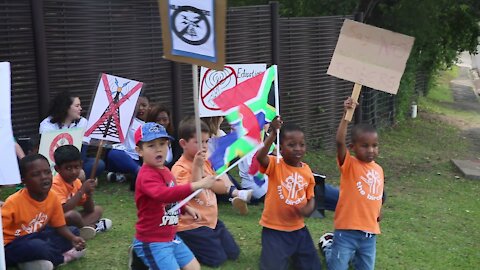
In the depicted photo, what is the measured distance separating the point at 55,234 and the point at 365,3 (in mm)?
9038

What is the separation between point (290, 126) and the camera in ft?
17.3

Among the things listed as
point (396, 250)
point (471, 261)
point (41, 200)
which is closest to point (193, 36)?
point (41, 200)

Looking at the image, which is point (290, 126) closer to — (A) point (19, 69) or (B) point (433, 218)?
(B) point (433, 218)

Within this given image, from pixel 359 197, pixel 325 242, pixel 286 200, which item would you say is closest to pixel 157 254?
pixel 286 200

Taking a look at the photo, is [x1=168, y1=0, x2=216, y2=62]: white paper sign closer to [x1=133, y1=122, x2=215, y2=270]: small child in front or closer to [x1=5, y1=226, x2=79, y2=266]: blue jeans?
[x1=133, y1=122, x2=215, y2=270]: small child in front

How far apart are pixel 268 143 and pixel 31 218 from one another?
5.86 ft

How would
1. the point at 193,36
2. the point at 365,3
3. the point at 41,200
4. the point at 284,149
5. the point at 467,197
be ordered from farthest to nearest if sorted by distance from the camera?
the point at 365,3 < the point at 467,197 < the point at 284,149 < the point at 41,200 < the point at 193,36

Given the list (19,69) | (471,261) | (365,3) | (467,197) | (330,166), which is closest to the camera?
(471,261)

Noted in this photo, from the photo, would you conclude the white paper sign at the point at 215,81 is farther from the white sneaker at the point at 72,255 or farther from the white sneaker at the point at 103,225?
the white sneaker at the point at 72,255

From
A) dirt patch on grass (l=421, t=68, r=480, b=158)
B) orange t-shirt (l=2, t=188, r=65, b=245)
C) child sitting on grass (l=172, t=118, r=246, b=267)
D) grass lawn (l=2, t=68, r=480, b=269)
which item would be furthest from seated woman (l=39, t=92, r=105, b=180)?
dirt patch on grass (l=421, t=68, r=480, b=158)

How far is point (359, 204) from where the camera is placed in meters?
→ 5.23

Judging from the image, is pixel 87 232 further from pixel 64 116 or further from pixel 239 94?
pixel 64 116

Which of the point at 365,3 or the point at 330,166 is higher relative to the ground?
the point at 365,3

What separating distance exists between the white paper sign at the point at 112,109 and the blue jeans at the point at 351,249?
2.13 metres
